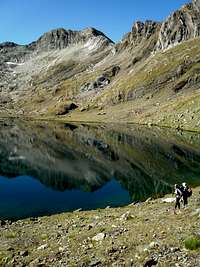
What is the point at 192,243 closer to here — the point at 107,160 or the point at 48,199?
the point at 48,199

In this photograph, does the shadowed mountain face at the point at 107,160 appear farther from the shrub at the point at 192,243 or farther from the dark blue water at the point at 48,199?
the shrub at the point at 192,243

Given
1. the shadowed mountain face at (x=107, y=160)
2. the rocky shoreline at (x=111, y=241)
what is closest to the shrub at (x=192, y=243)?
the rocky shoreline at (x=111, y=241)

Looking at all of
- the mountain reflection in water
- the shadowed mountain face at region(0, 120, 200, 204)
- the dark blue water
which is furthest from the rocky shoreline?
the shadowed mountain face at region(0, 120, 200, 204)

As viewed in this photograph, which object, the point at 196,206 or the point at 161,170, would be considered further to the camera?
the point at 161,170

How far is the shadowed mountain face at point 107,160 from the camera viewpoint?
77.4 metres

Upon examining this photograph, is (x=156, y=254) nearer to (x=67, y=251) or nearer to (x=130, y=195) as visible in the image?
(x=67, y=251)

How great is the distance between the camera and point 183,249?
84.3 feet

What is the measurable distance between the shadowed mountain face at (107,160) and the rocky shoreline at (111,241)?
966 inches

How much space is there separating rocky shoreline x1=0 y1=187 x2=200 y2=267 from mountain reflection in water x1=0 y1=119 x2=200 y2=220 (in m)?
20.6

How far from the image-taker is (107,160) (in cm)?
10262

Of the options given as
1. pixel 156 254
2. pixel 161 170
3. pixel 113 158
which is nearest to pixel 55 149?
pixel 113 158

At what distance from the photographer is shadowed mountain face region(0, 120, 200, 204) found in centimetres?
7744

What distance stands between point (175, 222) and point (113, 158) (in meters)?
72.2

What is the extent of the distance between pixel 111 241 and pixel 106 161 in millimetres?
71200
